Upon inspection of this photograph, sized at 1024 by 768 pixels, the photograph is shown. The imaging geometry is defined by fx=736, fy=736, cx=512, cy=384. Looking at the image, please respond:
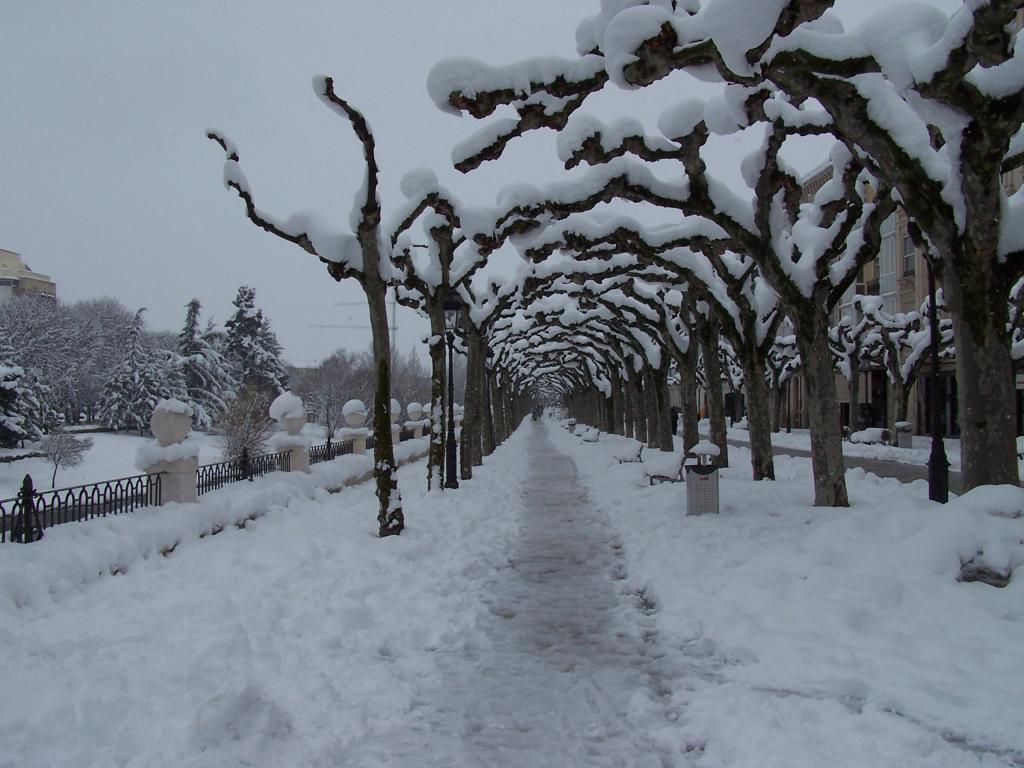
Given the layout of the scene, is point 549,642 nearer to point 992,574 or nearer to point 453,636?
point 453,636

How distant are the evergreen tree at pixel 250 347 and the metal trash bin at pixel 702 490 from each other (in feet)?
166

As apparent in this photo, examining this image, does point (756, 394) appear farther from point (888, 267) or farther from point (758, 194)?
point (888, 267)

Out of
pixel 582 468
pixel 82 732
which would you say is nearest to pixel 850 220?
pixel 82 732

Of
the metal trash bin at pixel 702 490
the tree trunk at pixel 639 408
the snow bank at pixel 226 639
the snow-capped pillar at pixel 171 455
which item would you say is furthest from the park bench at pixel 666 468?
the tree trunk at pixel 639 408

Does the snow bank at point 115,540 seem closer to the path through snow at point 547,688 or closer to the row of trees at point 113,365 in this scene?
the path through snow at point 547,688

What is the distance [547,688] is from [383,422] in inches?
245

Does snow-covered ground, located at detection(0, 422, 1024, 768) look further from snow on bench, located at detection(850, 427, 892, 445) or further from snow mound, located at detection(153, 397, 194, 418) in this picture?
snow on bench, located at detection(850, 427, 892, 445)

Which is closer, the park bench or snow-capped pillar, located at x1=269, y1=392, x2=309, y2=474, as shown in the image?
the park bench

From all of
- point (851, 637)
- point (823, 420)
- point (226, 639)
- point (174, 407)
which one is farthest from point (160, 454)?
point (823, 420)

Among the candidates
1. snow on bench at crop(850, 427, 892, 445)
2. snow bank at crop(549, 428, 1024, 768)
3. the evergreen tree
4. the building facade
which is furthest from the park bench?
the building facade

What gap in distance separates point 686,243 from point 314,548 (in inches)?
332

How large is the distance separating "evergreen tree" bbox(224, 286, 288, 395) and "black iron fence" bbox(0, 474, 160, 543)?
161 feet

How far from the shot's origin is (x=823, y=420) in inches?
463

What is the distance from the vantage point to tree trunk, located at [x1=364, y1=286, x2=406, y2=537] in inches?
430
